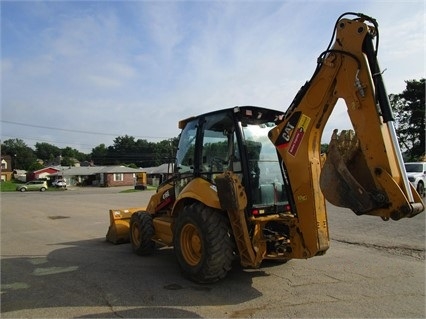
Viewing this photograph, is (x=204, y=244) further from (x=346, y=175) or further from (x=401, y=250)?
(x=401, y=250)

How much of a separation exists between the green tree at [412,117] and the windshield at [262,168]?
3902cm

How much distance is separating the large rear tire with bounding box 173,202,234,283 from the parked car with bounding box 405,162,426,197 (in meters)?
16.1

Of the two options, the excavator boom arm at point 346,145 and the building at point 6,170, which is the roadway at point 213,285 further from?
the building at point 6,170

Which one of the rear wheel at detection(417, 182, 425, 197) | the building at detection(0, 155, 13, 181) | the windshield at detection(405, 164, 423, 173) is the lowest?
the rear wheel at detection(417, 182, 425, 197)

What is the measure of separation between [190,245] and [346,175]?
2.85 metres

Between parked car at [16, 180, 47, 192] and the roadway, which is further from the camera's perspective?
parked car at [16, 180, 47, 192]

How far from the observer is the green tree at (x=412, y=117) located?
1624 inches

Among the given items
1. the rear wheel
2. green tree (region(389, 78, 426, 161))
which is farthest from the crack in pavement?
green tree (region(389, 78, 426, 161))

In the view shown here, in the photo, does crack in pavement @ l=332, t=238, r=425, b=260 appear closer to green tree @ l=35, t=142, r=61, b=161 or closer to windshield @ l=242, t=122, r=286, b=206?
windshield @ l=242, t=122, r=286, b=206

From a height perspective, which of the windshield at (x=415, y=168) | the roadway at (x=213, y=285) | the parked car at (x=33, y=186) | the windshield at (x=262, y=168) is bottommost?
the roadway at (x=213, y=285)

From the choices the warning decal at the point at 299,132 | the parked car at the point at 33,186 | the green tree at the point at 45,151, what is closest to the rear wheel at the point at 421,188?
the warning decal at the point at 299,132

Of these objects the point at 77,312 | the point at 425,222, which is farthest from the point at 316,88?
the point at 425,222

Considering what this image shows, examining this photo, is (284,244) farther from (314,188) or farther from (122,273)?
(122,273)

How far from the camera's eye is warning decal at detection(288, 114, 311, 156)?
5281mm
